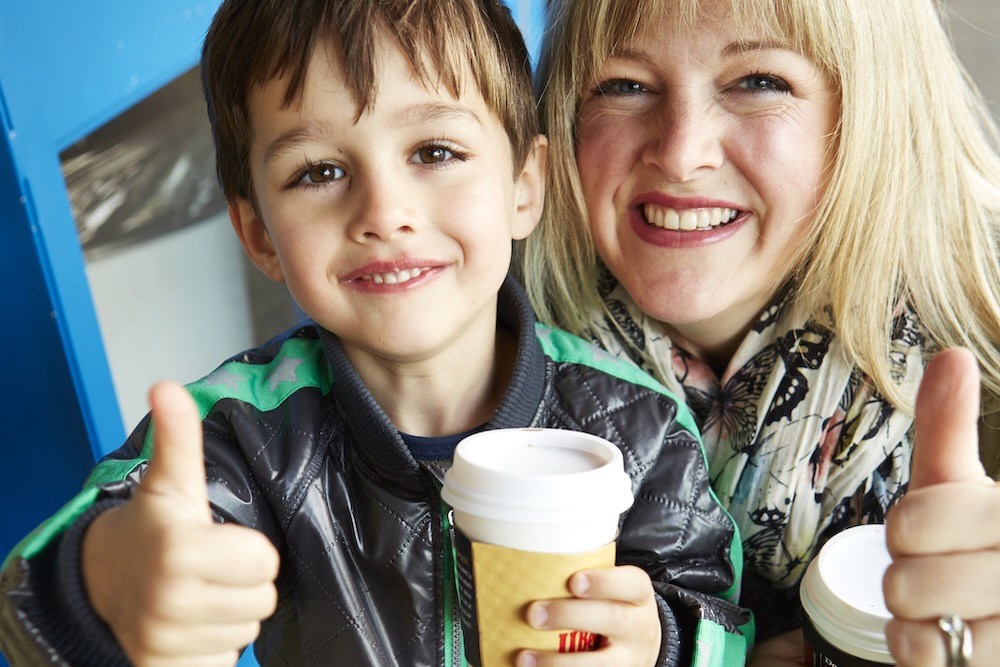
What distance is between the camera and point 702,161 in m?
1.25

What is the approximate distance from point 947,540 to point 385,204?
61 centimetres

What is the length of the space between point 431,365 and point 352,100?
1.05ft

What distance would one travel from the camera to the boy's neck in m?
1.22

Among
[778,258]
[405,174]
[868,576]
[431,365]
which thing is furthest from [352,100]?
[868,576]

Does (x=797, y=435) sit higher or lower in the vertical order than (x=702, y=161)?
lower

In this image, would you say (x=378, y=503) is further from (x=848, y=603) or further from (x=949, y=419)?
(x=949, y=419)

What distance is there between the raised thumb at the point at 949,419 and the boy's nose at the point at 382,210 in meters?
0.54

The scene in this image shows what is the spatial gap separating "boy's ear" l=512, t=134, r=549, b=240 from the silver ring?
70 centimetres

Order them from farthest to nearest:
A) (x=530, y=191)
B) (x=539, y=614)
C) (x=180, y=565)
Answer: (x=530, y=191), (x=539, y=614), (x=180, y=565)

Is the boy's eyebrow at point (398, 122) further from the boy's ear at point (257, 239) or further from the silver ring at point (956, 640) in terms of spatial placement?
the silver ring at point (956, 640)

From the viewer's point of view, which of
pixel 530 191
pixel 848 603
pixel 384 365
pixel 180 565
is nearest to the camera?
pixel 180 565

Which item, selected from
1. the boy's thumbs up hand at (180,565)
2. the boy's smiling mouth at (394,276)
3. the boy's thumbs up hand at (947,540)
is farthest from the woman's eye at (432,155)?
the boy's thumbs up hand at (947,540)

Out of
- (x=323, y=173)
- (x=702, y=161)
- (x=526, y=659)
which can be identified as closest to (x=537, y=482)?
(x=526, y=659)

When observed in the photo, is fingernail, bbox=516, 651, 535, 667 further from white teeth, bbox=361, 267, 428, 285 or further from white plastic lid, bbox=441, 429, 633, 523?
white teeth, bbox=361, 267, 428, 285
